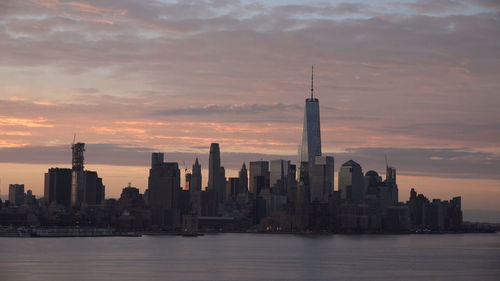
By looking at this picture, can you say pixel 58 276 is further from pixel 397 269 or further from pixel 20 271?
pixel 397 269

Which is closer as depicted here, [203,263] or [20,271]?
[20,271]

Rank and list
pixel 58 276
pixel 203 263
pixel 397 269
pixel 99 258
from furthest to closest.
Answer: pixel 99 258, pixel 203 263, pixel 397 269, pixel 58 276

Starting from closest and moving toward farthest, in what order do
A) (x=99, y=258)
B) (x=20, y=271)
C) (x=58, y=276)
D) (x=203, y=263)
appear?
(x=58, y=276) → (x=20, y=271) → (x=203, y=263) → (x=99, y=258)

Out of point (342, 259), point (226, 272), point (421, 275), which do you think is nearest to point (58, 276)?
point (226, 272)

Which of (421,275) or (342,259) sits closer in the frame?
(421,275)


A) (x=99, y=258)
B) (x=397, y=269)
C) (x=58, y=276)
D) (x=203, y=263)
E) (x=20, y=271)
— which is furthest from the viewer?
(x=99, y=258)

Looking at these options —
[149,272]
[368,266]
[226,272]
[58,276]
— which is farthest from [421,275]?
[58,276]

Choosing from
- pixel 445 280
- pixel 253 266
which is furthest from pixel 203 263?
pixel 445 280

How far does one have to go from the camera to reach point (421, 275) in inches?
5197

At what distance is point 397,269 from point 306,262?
928 inches

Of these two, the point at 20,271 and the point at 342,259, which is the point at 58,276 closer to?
the point at 20,271

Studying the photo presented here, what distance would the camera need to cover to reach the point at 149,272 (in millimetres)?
132625

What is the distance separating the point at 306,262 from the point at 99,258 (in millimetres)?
40610

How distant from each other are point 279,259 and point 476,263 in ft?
128
